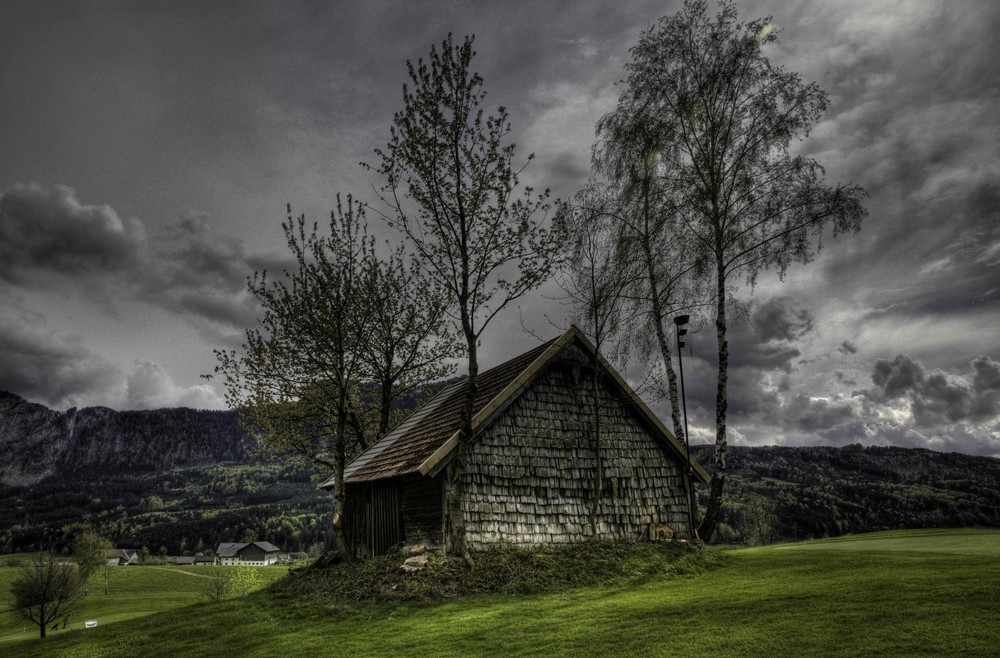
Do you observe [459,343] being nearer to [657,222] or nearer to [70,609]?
[657,222]

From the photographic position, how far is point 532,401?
701 inches

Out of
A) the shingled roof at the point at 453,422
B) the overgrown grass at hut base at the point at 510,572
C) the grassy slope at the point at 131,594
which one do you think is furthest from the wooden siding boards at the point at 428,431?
the grassy slope at the point at 131,594

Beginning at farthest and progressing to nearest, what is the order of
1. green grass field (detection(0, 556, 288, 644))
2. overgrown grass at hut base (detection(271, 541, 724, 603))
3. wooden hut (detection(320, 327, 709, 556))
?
1. green grass field (detection(0, 556, 288, 644))
2. wooden hut (detection(320, 327, 709, 556))
3. overgrown grass at hut base (detection(271, 541, 724, 603))

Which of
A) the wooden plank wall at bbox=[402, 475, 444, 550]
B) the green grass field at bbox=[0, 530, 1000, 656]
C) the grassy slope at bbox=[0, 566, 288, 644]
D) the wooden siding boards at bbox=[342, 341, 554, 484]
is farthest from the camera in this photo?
the grassy slope at bbox=[0, 566, 288, 644]

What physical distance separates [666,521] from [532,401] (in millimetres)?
5952

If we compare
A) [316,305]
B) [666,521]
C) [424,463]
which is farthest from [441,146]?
[666,521]

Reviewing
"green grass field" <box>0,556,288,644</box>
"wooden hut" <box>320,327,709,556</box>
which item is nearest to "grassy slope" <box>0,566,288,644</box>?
"green grass field" <box>0,556,288,644</box>

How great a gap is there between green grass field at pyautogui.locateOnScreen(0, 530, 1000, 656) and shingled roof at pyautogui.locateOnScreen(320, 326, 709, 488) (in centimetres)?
399

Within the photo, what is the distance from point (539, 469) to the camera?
56.6 ft

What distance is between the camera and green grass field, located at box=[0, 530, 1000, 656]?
8.20 meters

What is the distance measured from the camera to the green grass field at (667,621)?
26.9ft

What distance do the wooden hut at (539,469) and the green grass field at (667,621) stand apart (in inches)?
120

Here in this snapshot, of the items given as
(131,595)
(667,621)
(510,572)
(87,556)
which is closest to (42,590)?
(87,556)

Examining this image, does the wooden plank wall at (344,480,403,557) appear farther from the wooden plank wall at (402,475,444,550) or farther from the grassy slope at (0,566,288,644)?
the grassy slope at (0,566,288,644)
